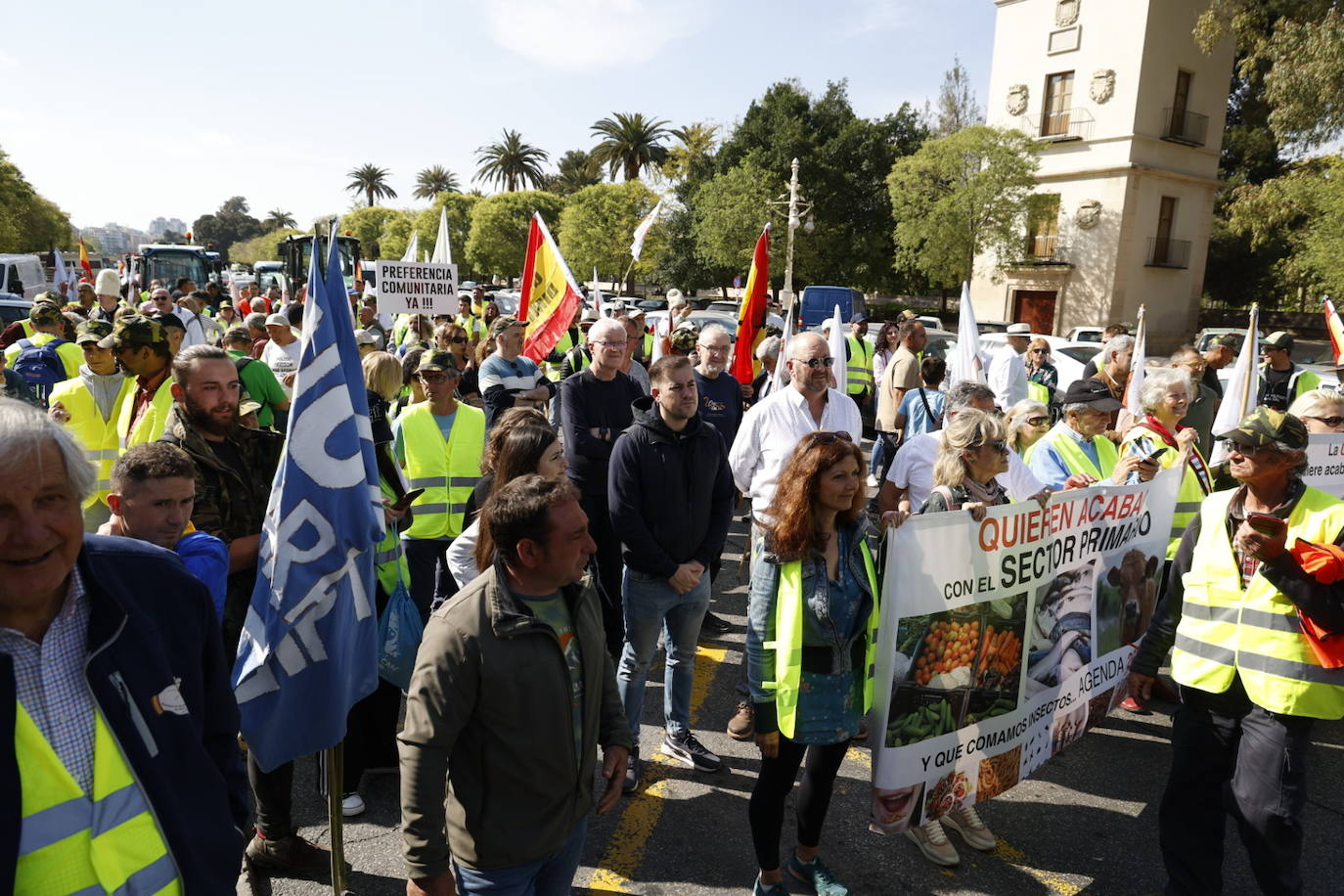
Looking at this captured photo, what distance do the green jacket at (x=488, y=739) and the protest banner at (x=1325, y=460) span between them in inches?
192

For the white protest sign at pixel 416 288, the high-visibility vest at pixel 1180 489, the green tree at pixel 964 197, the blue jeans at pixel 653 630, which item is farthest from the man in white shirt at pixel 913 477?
the green tree at pixel 964 197

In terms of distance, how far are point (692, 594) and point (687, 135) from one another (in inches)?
1595

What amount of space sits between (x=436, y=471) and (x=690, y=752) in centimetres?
198

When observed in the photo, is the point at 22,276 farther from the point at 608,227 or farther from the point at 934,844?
the point at 934,844

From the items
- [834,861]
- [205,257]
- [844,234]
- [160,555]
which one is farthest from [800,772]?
[844,234]

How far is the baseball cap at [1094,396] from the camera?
181 inches

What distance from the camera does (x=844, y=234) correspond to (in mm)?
36406

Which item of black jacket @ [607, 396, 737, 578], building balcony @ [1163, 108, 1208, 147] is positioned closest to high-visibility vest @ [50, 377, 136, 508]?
black jacket @ [607, 396, 737, 578]

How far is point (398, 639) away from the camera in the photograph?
3639mm

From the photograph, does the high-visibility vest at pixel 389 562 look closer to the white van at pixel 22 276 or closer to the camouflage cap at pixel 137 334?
the camouflage cap at pixel 137 334

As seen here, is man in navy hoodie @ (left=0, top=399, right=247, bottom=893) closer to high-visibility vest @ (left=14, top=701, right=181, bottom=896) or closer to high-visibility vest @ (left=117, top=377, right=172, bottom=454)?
high-visibility vest @ (left=14, top=701, right=181, bottom=896)

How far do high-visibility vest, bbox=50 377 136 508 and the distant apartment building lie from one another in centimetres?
3163

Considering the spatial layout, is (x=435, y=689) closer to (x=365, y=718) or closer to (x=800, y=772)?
(x=365, y=718)

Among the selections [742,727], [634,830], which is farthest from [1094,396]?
[634,830]
